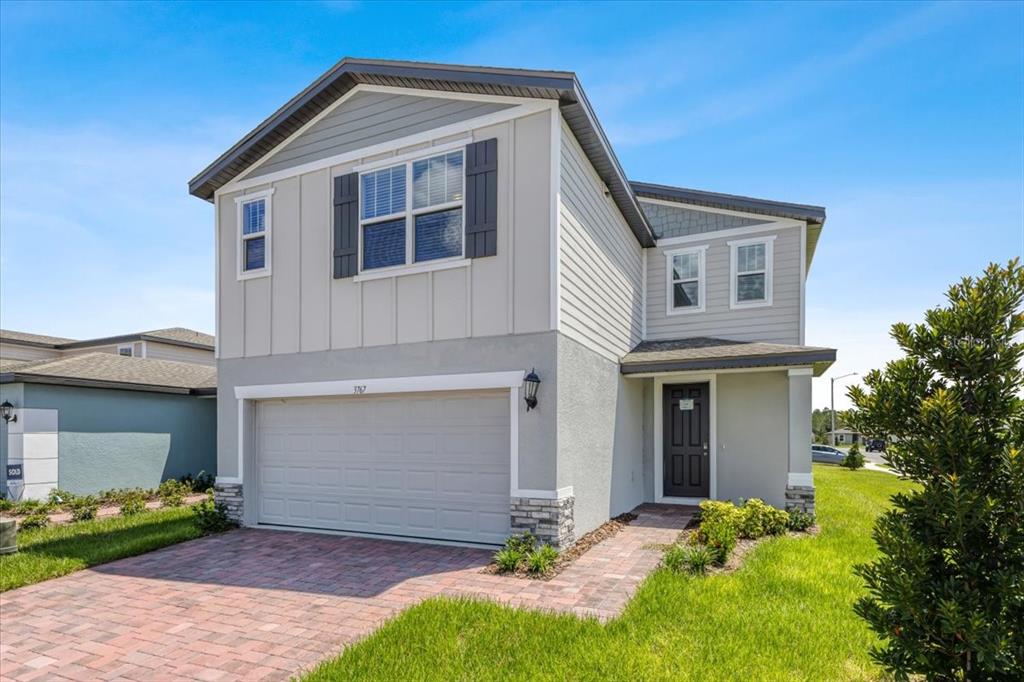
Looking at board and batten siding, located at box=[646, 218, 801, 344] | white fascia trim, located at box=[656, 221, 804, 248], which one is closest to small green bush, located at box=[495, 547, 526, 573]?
board and batten siding, located at box=[646, 218, 801, 344]

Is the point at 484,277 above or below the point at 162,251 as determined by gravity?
below

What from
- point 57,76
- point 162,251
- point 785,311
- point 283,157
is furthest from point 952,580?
point 162,251

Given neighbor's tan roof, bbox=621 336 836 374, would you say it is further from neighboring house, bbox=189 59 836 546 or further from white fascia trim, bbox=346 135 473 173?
white fascia trim, bbox=346 135 473 173

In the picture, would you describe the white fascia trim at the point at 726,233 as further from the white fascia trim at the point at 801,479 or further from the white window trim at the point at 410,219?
the white window trim at the point at 410,219

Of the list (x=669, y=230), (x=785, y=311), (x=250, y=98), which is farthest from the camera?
(x=669, y=230)

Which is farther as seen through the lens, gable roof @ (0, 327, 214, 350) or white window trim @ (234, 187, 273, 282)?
gable roof @ (0, 327, 214, 350)

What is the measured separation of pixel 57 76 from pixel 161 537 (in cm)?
799

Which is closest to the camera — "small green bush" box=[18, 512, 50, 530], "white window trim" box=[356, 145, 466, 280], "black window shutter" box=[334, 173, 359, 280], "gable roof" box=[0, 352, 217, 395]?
"white window trim" box=[356, 145, 466, 280]

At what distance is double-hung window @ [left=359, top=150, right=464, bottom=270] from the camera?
26.9ft

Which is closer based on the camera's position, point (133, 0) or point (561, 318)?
point (561, 318)

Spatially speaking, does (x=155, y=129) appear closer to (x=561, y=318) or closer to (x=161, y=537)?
(x=161, y=537)

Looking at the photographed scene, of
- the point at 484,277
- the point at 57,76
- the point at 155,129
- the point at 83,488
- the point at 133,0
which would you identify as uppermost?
the point at 133,0

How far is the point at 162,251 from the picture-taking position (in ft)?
44.2

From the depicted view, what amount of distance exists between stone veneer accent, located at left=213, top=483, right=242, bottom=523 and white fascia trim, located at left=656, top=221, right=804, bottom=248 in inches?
398
